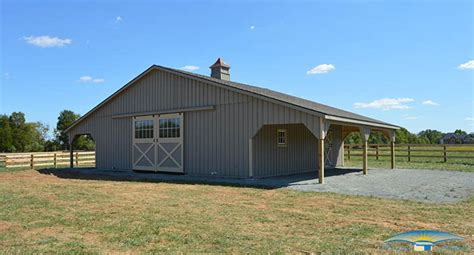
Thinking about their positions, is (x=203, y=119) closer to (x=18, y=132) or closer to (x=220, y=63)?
(x=220, y=63)

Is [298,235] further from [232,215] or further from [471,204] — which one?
[471,204]

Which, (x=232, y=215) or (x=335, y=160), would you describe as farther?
(x=335, y=160)

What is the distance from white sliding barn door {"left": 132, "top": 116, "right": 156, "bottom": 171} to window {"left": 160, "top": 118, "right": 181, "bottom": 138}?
17.2 inches

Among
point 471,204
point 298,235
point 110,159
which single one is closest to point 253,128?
point 471,204

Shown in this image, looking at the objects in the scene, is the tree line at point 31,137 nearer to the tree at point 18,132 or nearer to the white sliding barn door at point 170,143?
the tree at point 18,132

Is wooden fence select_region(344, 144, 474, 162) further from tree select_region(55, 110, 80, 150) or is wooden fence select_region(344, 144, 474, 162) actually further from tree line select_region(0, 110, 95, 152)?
tree select_region(55, 110, 80, 150)

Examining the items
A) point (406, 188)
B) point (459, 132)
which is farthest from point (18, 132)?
point (459, 132)

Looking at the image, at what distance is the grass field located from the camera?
15.5ft

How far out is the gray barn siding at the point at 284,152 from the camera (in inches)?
510

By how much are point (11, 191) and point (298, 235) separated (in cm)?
838

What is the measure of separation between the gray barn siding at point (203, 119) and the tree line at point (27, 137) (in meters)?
34.5

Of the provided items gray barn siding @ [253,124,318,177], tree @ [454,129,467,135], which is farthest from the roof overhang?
tree @ [454,129,467,135]

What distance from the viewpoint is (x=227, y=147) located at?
42.4ft

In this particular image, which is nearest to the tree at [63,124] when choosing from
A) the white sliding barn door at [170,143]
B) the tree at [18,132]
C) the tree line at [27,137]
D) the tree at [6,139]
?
the tree line at [27,137]
